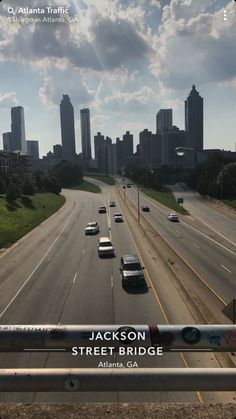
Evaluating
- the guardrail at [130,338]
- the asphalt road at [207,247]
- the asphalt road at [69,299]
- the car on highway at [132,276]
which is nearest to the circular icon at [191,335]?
the guardrail at [130,338]

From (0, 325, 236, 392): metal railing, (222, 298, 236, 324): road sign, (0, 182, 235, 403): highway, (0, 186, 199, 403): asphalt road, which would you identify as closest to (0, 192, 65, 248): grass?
(0, 182, 235, 403): highway

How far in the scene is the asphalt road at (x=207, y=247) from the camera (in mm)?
31344

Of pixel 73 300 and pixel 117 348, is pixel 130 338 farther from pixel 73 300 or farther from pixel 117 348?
pixel 73 300

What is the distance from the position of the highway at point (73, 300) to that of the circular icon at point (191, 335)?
2.52 m

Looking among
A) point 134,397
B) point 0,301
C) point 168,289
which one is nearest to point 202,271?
point 168,289

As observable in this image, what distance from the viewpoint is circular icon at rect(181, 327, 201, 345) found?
8828mm

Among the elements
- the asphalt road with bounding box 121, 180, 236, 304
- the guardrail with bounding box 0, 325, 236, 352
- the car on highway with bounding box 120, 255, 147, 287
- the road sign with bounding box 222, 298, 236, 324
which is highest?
the guardrail with bounding box 0, 325, 236, 352

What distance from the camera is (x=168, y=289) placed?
93.6 ft

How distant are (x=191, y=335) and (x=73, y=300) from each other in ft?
59.1

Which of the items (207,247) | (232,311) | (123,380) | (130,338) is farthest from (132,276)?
(123,380)

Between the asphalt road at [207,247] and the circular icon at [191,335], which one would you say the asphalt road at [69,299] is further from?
the asphalt road at [207,247]

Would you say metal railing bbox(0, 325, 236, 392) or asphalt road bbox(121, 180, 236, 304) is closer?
metal railing bbox(0, 325, 236, 392)

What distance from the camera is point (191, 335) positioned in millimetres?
8852

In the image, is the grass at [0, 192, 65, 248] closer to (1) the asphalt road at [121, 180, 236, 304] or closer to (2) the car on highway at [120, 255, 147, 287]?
(1) the asphalt road at [121, 180, 236, 304]
